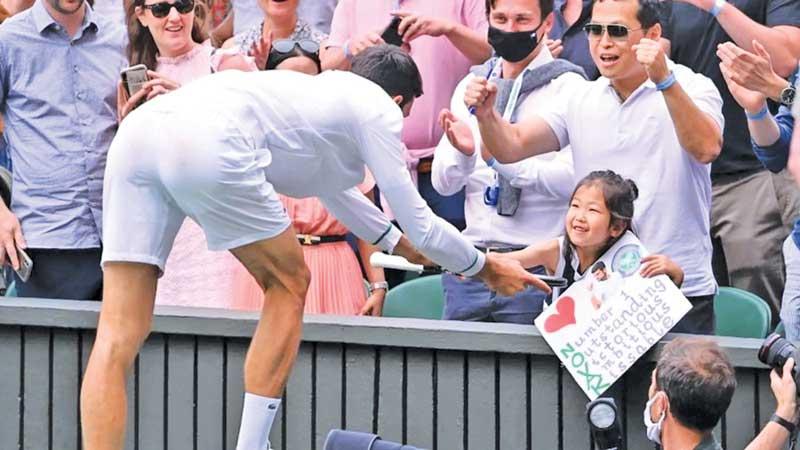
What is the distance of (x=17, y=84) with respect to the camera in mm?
8234

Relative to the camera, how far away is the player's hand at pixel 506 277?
6.70 metres

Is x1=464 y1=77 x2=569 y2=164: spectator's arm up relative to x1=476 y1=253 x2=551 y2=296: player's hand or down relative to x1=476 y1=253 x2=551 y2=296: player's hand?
up

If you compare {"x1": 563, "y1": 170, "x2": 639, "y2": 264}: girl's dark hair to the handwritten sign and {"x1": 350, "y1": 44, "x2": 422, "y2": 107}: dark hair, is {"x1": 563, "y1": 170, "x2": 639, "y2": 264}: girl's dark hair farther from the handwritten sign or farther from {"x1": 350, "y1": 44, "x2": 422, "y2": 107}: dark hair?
{"x1": 350, "y1": 44, "x2": 422, "y2": 107}: dark hair

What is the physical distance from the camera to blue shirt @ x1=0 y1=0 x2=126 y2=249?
8148mm

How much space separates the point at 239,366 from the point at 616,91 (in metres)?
1.80

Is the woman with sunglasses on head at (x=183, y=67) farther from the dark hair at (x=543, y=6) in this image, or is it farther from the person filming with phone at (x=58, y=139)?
the dark hair at (x=543, y=6)

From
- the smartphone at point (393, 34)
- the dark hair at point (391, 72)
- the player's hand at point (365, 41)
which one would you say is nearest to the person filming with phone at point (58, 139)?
the player's hand at point (365, 41)

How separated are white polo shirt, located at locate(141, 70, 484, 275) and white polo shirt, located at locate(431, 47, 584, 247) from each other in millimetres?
1104

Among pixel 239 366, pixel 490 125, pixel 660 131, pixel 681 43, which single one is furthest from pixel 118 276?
pixel 681 43

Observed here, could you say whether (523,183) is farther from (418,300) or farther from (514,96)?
(418,300)

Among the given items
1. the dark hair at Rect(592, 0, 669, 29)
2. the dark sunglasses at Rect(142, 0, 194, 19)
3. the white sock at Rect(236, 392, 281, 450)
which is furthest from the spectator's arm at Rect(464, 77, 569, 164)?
the dark sunglasses at Rect(142, 0, 194, 19)

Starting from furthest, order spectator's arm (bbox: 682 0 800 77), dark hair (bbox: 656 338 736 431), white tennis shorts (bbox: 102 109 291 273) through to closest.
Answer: spectator's arm (bbox: 682 0 800 77) < white tennis shorts (bbox: 102 109 291 273) < dark hair (bbox: 656 338 736 431)

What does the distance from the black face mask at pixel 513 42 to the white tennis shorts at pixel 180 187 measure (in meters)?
1.67

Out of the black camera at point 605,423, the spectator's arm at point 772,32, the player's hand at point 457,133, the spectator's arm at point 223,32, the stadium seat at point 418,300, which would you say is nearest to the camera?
the black camera at point 605,423
